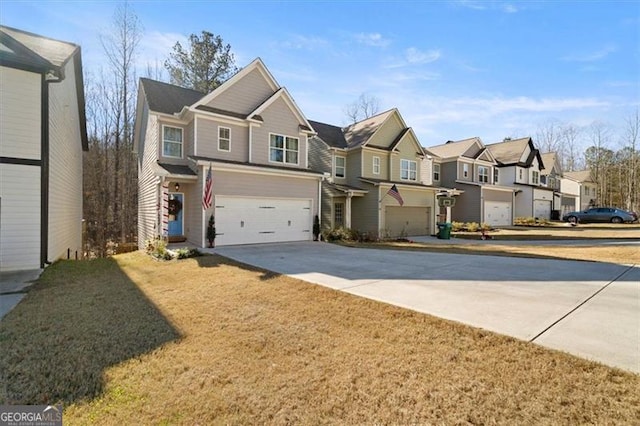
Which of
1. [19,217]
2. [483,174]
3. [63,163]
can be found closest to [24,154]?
[19,217]

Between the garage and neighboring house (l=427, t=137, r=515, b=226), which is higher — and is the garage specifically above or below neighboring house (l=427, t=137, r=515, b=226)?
below

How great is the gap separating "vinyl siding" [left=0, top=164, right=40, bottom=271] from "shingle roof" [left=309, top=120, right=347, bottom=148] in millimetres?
15648

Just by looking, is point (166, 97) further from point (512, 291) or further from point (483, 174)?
point (483, 174)

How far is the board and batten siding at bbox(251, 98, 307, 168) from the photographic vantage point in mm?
15266

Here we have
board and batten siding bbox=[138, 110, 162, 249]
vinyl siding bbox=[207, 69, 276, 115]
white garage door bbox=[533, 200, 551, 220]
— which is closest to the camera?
board and batten siding bbox=[138, 110, 162, 249]

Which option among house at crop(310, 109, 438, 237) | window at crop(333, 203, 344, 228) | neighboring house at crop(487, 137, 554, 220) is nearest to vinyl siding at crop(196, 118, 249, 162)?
house at crop(310, 109, 438, 237)

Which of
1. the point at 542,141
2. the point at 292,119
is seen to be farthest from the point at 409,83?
the point at 542,141

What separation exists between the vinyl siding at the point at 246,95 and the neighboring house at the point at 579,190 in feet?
146

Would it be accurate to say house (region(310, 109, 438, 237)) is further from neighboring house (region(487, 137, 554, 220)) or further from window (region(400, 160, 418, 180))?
neighboring house (region(487, 137, 554, 220))

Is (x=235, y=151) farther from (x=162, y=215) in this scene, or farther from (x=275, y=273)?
(x=275, y=273)

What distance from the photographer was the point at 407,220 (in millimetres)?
21531

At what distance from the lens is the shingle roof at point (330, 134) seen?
70.4ft

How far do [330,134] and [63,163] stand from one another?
15483mm

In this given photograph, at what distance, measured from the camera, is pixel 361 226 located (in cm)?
2058
